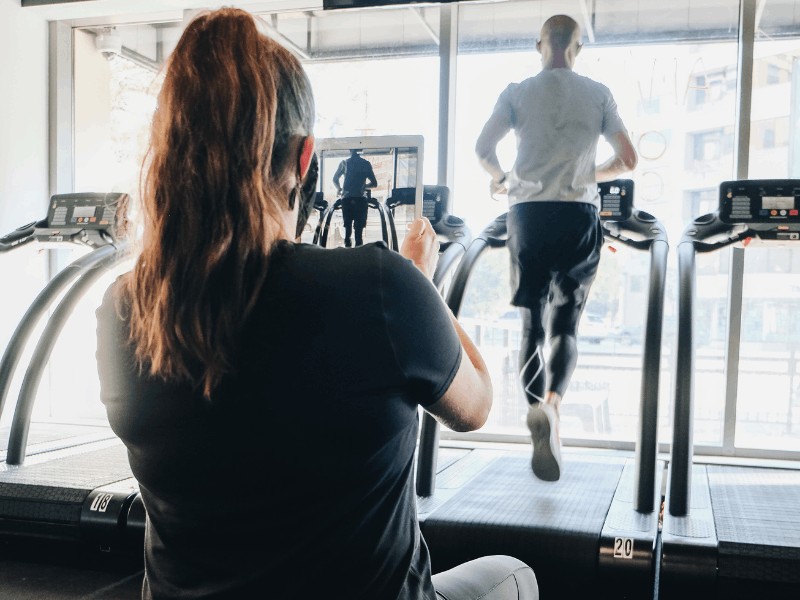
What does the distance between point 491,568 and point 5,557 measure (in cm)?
251

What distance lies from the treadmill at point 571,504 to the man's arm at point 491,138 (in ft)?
1.30

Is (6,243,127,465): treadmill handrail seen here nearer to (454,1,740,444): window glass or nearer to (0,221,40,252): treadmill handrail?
(0,221,40,252): treadmill handrail

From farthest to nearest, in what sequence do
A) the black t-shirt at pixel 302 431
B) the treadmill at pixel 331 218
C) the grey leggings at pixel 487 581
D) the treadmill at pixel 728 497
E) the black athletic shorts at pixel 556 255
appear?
the black athletic shorts at pixel 556 255, the treadmill at pixel 728 497, the treadmill at pixel 331 218, the grey leggings at pixel 487 581, the black t-shirt at pixel 302 431

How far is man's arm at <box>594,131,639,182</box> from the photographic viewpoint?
10.0 feet

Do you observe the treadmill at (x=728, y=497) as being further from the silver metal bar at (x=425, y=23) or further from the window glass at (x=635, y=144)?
the silver metal bar at (x=425, y=23)

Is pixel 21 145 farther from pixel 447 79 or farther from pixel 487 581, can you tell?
pixel 487 581

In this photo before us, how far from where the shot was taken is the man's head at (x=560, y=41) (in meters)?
3.04

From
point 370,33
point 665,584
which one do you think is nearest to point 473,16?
point 370,33

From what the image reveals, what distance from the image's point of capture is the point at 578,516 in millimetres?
2734

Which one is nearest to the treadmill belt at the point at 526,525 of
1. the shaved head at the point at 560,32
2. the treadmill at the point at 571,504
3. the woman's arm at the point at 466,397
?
the treadmill at the point at 571,504

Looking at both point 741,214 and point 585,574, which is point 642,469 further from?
point 741,214

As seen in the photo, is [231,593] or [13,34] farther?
[13,34]

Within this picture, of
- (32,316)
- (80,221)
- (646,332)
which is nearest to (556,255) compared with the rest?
(646,332)

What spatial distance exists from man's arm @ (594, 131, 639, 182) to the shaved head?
16.7 inches
